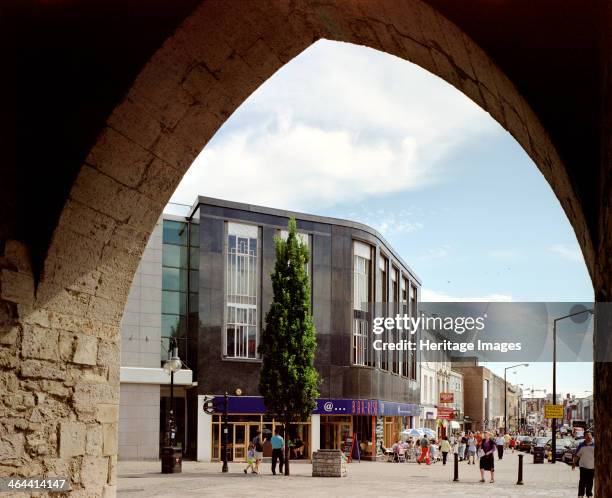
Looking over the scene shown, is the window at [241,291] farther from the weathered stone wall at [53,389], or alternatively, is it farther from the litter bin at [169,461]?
the weathered stone wall at [53,389]

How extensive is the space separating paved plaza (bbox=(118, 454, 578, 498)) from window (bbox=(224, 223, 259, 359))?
713 cm

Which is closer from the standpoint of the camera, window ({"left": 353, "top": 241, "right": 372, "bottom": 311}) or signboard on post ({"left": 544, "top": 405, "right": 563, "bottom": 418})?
signboard on post ({"left": 544, "top": 405, "right": 563, "bottom": 418})

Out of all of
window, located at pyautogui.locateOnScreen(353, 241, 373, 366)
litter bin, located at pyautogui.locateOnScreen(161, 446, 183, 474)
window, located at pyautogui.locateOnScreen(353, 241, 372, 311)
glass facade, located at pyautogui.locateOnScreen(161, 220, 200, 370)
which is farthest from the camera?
window, located at pyautogui.locateOnScreen(353, 241, 372, 311)

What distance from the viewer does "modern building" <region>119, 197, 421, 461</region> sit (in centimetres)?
2984

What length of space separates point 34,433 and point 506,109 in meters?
3.07

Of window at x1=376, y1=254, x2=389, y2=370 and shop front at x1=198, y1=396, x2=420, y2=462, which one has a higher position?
window at x1=376, y1=254, x2=389, y2=370

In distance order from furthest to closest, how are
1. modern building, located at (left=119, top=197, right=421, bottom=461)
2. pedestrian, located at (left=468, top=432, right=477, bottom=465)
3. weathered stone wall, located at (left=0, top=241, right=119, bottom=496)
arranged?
pedestrian, located at (left=468, top=432, right=477, bottom=465) → modern building, located at (left=119, top=197, right=421, bottom=461) → weathered stone wall, located at (left=0, top=241, right=119, bottom=496)

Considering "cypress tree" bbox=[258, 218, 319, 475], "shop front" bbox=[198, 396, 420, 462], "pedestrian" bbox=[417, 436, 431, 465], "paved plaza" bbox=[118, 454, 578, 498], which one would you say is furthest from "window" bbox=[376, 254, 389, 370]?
"paved plaza" bbox=[118, 454, 578, 498]

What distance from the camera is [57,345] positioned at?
15.0ft

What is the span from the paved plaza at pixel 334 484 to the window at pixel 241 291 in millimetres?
7128

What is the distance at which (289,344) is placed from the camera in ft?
78.9

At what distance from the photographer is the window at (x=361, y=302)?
34.2 m

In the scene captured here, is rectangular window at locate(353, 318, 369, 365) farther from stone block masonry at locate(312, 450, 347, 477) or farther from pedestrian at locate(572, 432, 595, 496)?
pedestrian at locate(572, 432, 595, 496)

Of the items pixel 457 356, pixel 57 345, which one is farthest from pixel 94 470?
pixel 457 356
